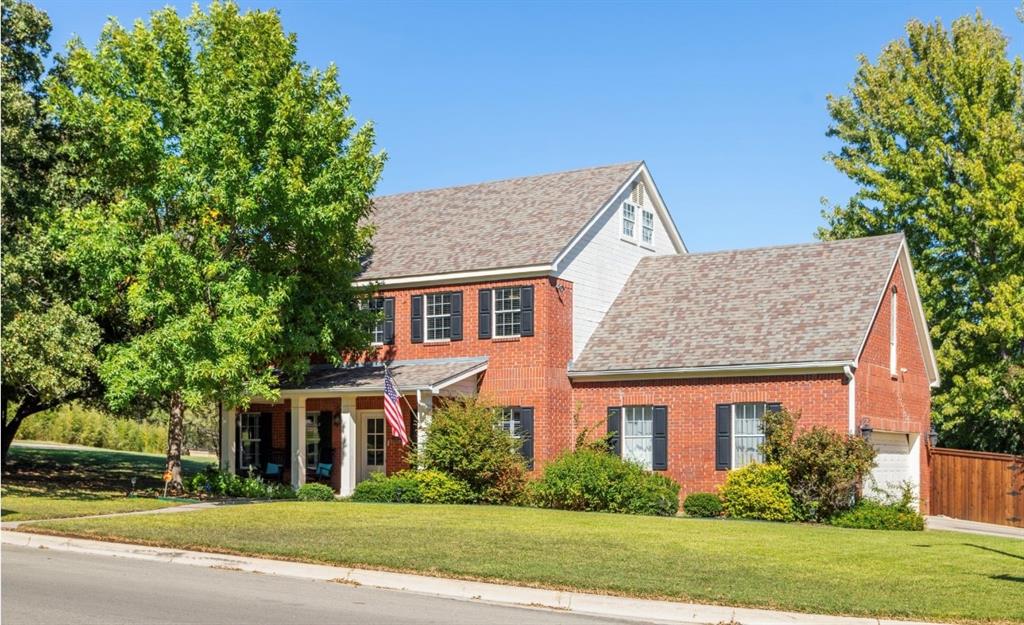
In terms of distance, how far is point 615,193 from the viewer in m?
33.8

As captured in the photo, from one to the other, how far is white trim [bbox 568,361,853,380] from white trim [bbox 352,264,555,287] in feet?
10.1

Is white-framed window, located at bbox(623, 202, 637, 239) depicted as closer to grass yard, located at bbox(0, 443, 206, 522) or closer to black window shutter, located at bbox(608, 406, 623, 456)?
black window shutter, located at bbox(608, 406, 623, 456)

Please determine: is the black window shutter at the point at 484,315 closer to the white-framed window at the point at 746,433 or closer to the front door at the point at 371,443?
the front door at the point at 371,443

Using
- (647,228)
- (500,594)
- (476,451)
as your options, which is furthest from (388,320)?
(500,594)

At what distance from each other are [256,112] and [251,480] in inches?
403

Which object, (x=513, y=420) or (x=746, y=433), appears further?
(x=513, y=420)

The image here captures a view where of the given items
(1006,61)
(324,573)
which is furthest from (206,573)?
(1006,61)

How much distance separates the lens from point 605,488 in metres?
27.9

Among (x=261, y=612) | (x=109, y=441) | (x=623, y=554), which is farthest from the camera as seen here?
(x=109, y=441)

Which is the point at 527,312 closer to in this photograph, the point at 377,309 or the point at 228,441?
the point at 377,309

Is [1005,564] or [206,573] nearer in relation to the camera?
[206,573]

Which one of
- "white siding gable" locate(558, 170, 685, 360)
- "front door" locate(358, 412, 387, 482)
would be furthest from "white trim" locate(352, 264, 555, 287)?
"front door" locate(358, 412, 387, 482)

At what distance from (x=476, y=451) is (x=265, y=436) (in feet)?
28.9

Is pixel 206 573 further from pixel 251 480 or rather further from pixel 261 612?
pixel 251 480
